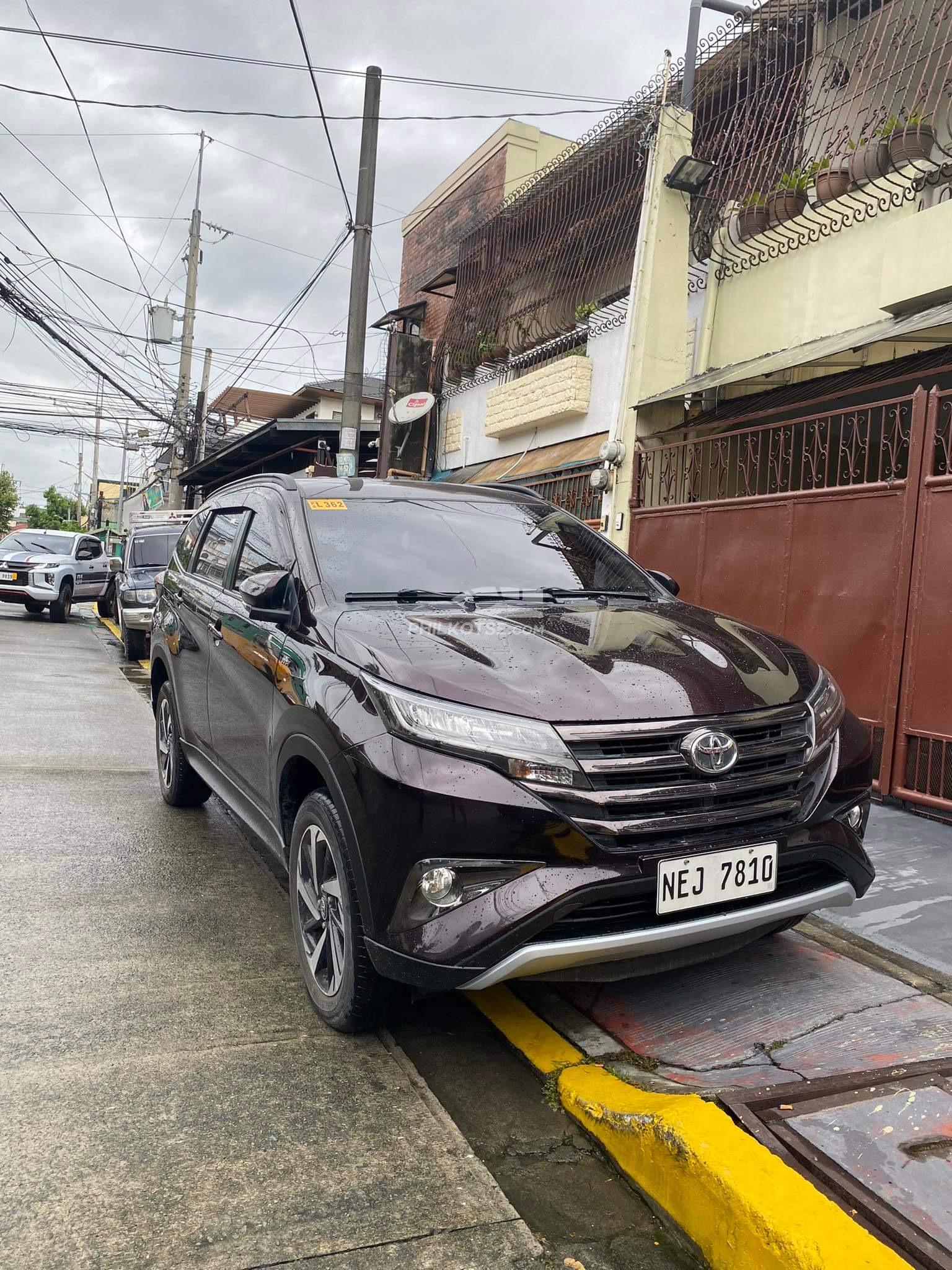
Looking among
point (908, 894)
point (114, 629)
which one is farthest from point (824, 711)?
point (114, 629)

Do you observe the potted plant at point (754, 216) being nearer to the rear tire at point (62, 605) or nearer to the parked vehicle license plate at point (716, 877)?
the parked vehicle license plate at point (716, 877)

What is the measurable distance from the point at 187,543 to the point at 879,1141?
4420 mm

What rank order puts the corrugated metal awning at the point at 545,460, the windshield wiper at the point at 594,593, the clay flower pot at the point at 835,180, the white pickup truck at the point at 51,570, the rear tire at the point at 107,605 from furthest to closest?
the rear tire at the point at 107,605 < the white pickup truck at the point at 51,570 < the corrugated metal awning at the point at 545,460 < the clay flower pot at the point at 835,180 < the windshield wiper at the point at 594,593

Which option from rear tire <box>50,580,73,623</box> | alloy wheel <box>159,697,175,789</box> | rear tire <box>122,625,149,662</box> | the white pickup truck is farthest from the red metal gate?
rear tire <box>50,580,73,623</box>

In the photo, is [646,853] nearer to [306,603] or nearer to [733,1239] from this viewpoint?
[733,1239]

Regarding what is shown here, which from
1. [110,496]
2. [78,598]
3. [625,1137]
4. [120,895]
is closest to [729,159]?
[120,895]

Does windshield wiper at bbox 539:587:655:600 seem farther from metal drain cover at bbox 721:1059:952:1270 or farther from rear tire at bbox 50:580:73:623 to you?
rear tire at bbox 50:580:73:623

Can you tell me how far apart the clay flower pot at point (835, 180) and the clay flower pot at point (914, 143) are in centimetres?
54

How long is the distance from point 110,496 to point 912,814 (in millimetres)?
105525

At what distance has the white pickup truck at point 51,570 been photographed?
1905 centimetres

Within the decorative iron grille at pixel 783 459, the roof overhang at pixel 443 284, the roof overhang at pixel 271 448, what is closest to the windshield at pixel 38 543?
the roof overhang at pixel 271 448

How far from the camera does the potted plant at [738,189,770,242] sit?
353 inches

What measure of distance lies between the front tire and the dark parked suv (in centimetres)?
1

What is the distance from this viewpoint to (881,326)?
6.93 metres
